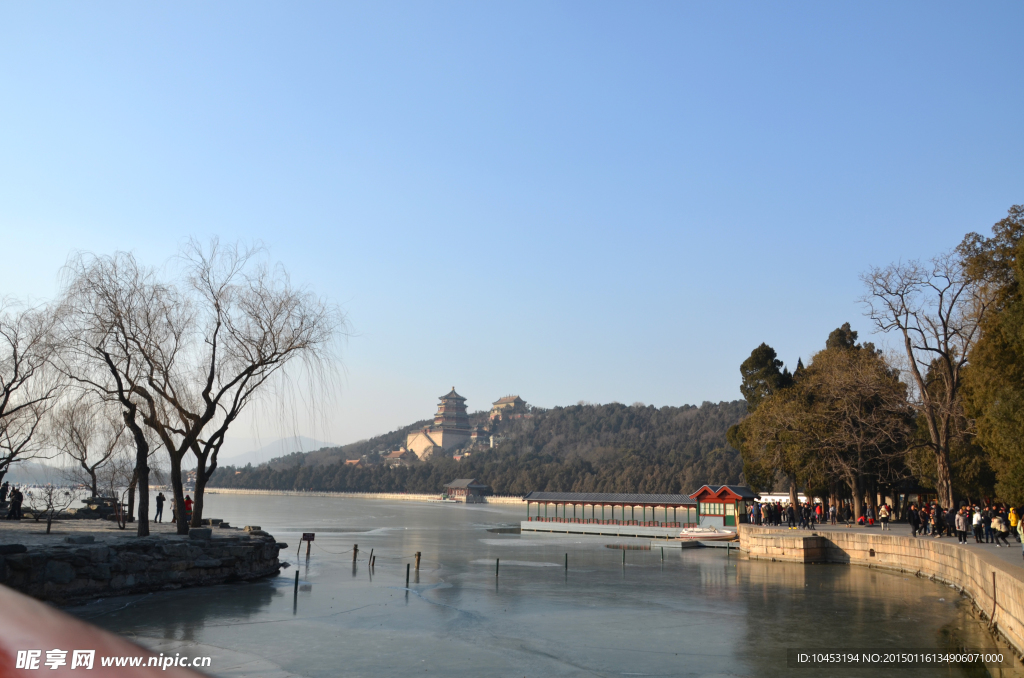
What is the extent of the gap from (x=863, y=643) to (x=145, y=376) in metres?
21.2

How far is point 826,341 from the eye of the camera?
49.6m

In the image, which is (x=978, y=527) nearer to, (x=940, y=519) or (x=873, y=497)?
(x=940, y=519)

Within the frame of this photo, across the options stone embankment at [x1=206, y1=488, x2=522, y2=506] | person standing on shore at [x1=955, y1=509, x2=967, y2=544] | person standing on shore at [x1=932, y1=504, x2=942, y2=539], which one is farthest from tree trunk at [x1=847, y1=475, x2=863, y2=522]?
stone embankment at [x1=206, y1=488, x2=522, y2=506]

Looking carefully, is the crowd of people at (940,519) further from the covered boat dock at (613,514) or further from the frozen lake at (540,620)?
the covered boat dock at (613,514)

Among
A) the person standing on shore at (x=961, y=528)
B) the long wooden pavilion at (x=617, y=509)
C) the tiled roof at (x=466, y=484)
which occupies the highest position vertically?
the person standing on shore at (x=961, y=528)

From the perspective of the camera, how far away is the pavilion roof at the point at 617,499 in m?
54.1

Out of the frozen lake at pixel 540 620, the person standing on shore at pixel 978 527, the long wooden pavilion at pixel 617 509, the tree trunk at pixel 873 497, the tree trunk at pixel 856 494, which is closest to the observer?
the frozen lake at pixel 540 620

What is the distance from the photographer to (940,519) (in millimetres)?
28750

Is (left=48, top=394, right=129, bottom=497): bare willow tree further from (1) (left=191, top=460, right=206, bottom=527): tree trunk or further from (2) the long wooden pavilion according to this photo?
(2) the long wooden pavilion

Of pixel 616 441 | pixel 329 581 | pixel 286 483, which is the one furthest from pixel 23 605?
pixel 286 483

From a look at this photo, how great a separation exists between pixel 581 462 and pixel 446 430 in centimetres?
7768

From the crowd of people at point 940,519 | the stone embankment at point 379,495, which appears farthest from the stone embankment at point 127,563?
the stone embankment at point 379,495

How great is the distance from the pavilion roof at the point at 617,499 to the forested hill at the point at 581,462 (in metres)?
30.6

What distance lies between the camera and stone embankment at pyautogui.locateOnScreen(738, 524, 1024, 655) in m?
15.3
